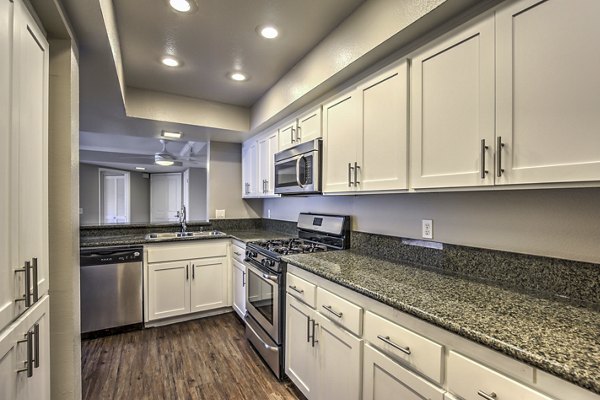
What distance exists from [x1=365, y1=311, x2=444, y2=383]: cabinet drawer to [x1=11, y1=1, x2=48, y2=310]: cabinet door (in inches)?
55.1

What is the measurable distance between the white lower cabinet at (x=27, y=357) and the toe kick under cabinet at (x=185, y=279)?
68.2 inches

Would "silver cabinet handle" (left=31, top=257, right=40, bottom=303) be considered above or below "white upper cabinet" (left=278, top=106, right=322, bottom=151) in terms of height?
below

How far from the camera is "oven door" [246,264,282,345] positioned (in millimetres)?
2107

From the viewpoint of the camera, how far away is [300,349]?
6.08ft

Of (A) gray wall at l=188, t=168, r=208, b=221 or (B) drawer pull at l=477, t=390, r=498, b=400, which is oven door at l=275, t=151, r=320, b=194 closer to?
(B) drawer pull at l=477, t=390, r=498, b=400

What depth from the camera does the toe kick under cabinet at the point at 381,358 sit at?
2.71 feet

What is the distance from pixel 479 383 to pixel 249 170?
3219 mm

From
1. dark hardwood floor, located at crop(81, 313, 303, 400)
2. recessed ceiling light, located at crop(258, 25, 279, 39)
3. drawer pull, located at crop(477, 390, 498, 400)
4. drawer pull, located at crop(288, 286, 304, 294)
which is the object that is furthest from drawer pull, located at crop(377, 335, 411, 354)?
recessed ceiling light, located at crop(258, 25, 279, 39)

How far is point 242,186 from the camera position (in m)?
4.02

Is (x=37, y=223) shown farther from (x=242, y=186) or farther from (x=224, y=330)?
(x=242, y=186)

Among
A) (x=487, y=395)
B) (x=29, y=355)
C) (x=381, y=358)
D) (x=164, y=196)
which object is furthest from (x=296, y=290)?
(x=164, y=196)

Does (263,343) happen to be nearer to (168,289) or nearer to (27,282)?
(168,289)

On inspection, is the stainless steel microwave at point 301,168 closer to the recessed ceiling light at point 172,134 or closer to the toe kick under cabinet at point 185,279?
the toe kick under cabinet at point 185,279

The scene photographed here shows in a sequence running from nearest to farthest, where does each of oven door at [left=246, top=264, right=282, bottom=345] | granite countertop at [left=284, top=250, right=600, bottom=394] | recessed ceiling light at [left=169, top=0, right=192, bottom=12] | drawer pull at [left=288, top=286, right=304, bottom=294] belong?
granite countertop at [left=284, top=250, right=600, bottom=394], recessed ceiling light at [left=169, top=0, right=192, bottom=12], drawer pull at [left=288, top=286, right=304, bottom=294], oven door at [left=246, top=264, right=282, bottom=345]
